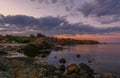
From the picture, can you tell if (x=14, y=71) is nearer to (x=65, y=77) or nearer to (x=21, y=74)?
(x=21, y=74)

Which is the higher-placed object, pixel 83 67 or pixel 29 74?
pixel 29 74

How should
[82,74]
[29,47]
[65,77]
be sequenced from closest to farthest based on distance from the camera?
[65,77] → [82,74] → [29,47]

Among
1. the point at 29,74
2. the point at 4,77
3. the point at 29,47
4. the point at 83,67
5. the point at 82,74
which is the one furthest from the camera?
the point at 29,47

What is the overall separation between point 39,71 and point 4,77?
9.03 ft

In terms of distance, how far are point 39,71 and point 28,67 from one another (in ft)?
3.24

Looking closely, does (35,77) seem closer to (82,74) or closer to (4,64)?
(4,64)

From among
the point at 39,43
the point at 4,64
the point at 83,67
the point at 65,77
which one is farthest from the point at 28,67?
the point at 39,43

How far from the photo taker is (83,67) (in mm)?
43000

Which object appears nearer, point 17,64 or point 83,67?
point 17,64

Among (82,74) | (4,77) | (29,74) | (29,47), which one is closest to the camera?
(4,77)

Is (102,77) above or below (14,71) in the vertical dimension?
below

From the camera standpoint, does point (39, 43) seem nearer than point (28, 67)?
No

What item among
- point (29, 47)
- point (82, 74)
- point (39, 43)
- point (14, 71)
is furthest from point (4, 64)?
point (39, 43)

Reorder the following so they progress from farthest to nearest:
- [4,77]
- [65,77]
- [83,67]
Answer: [83,67], [65,77], [4,77]
